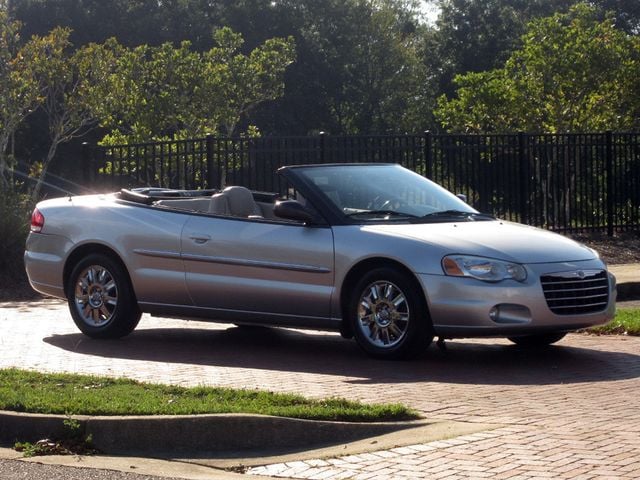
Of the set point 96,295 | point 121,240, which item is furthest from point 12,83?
point 121,240

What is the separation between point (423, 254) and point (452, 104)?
22.4 metres

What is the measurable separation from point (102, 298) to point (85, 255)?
0.48 m

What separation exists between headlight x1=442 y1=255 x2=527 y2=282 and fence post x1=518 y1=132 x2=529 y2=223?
11.1 meters

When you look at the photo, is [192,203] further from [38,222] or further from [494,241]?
[494,241]

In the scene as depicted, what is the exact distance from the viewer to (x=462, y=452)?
6434 millimetres

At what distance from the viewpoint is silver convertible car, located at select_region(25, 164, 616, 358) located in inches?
384

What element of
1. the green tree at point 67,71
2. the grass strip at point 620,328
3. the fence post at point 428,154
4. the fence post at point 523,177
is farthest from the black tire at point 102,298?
the green tree at point 67,71

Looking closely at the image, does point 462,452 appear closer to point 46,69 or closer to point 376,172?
point 376,172

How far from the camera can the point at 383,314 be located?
10031mm

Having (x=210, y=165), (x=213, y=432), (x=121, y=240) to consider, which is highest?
(x=210, y=165)

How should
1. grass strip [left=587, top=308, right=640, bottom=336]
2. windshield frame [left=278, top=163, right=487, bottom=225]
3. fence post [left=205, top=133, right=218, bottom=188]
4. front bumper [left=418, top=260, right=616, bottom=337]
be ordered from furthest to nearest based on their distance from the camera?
fence post [left=205, top=133, right=218, bottom=188]
grass strip [left=587, top=308, right=640, bottom=336]
windshield frame [left=278, top=163, right=487, bottom=225]
front bumper [left=418, top=260, right=616, bottom=337]

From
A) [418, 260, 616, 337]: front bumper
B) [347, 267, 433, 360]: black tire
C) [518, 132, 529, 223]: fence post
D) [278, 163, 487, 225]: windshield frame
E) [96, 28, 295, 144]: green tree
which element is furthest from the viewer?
[96, 28, 295, 144]: green tree

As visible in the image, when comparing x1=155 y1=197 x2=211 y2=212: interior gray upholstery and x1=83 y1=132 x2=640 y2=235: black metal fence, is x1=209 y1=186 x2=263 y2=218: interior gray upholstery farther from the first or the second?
x1=83 y1=132 x2=640 y2=235: black metal fence

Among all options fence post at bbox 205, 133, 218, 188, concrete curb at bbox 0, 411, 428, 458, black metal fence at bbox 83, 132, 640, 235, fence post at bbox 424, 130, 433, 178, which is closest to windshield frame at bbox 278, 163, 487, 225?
concrete curb at bbox 0, 411, 428, 458
